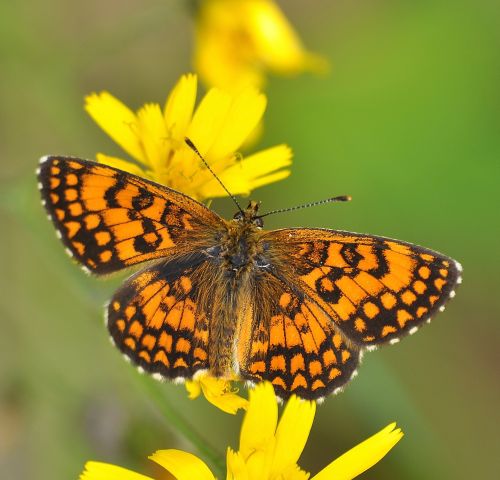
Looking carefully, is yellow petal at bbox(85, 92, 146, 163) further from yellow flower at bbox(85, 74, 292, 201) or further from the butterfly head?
the butterfly head

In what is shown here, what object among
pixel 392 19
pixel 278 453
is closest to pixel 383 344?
pixel 278 453

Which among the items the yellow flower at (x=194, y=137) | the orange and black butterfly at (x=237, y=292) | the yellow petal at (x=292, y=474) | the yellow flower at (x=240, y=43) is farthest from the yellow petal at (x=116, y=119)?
the yellow petal at (x=292, y=474)

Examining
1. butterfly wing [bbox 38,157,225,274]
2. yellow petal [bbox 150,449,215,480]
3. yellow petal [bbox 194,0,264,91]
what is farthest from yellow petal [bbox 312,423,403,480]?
yellow petal [bbox 194,0,264,91]

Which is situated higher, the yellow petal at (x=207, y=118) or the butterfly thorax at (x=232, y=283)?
the yellow petal at (x=207, y=118)

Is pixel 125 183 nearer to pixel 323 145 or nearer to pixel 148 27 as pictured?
pixel 148 27

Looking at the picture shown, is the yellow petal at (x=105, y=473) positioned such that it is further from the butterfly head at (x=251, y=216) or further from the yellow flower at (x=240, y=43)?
the yellow flower at (x=240, y=43)

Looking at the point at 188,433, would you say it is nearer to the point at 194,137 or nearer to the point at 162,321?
the point at 162,321

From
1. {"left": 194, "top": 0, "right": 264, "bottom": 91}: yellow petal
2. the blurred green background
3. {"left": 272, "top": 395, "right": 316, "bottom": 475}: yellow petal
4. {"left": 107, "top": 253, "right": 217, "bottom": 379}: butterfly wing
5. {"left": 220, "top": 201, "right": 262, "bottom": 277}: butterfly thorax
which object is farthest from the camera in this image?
the blurred green background
